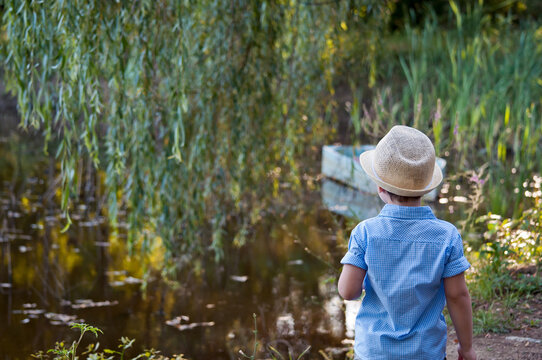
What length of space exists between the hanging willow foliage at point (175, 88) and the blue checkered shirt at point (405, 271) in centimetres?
178

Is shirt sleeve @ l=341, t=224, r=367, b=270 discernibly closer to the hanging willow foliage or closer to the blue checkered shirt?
the blue checkered shirt

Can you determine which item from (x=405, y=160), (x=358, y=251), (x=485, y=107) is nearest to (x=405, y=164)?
(x=405, y=160)

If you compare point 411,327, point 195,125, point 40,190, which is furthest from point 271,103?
point 40,190

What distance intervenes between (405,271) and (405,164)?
0.29 m

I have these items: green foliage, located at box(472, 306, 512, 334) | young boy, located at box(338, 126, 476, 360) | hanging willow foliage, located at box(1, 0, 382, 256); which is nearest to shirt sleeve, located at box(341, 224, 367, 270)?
young boy, located at box(338, 126, 476, 360)

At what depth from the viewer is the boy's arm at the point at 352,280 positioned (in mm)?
1871

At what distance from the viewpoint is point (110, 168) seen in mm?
3828

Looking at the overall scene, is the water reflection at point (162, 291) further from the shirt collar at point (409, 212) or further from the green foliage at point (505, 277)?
the shirt collar at point (409, 212)

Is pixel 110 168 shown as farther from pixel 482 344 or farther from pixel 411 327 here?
pixel 411 327

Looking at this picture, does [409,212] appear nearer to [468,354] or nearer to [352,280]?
[352,280]

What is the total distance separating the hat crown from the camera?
6.17ft

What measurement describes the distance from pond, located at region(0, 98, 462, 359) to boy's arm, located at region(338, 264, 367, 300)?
6.14ft

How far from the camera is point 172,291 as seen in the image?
4.88 metres

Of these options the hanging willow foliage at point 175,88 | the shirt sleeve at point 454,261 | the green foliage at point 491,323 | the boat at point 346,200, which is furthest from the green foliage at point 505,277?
the boat at point 346,200
